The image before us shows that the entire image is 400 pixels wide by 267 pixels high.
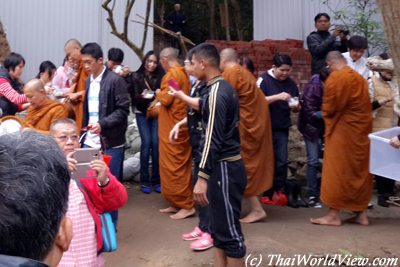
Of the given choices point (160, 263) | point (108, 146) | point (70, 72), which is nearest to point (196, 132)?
point (108, 146)

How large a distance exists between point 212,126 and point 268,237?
178cm

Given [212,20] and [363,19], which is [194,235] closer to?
[363,19]

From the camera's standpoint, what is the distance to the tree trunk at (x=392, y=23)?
3602mm

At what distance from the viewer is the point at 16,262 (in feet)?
4.53

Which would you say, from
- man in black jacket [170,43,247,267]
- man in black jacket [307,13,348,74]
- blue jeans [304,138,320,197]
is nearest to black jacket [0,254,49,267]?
man in black jacket [170,43,247,267]

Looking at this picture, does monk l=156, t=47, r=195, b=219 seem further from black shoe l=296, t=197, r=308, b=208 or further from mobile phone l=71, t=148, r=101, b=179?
mobile phone l=71, t=148, r=101, b=179

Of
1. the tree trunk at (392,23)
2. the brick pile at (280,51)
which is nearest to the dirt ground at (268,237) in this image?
the tree trunk at (392,23)

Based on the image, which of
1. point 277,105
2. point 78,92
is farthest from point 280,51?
point 78,92

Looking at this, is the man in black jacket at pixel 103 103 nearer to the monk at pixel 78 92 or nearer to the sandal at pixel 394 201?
the monk at pixel 78 92

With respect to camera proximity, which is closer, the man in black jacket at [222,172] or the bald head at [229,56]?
the man in black jacket at [222,172]

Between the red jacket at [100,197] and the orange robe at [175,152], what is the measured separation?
3008mm

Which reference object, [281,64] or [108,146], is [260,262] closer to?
[108,146]

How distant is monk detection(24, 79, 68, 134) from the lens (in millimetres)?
5473

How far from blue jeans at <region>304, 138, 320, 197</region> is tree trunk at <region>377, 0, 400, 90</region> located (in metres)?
3.56
